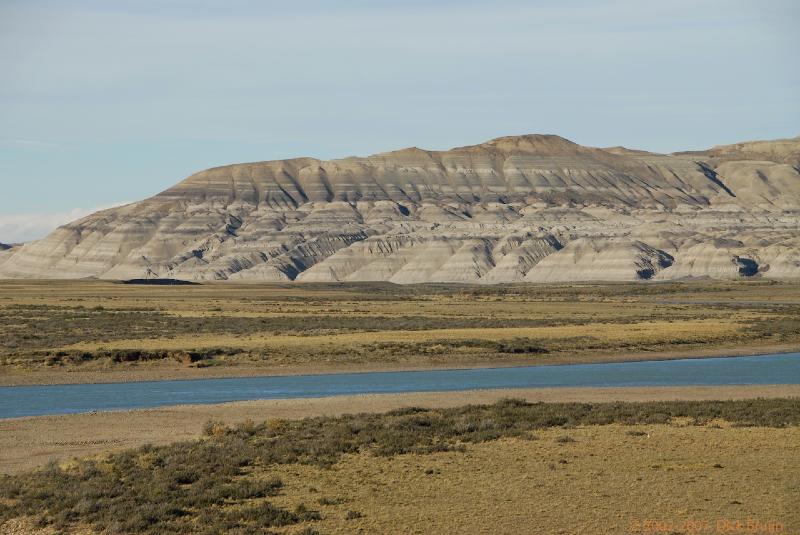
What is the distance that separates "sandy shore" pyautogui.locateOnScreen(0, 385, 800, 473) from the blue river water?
3155mm

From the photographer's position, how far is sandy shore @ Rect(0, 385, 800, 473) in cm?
2992

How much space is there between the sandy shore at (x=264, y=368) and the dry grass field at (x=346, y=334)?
95 millimetres

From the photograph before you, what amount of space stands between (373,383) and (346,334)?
70.4 ft

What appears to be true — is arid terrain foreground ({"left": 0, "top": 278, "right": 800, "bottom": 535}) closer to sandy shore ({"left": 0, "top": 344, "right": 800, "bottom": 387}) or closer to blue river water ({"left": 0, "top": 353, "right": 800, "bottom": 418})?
sandy shore ({"left": 0, "top": 344, "right": 800, "bottom": 387})

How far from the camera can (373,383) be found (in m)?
49.1

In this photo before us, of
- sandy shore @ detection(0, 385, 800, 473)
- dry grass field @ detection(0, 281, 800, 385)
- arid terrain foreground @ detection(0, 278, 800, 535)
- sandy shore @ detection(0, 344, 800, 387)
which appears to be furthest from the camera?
dry grass field @ detection(0, 281, 800, 385)

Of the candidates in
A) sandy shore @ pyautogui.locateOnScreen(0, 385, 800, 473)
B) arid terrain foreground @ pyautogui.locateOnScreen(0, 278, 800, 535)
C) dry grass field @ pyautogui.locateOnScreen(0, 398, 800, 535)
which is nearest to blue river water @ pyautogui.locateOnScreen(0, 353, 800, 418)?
arid terrain foreground @ pyautogui.locateOnScreen(0, 278, 800, 535)

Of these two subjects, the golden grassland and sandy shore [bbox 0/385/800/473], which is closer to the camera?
the golden grassland

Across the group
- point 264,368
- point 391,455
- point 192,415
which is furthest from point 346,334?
point 391,455

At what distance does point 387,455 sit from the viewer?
27359 millimetres

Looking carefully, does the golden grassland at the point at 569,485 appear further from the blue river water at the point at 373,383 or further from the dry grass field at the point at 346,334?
the dry grass field at the point at 346,334

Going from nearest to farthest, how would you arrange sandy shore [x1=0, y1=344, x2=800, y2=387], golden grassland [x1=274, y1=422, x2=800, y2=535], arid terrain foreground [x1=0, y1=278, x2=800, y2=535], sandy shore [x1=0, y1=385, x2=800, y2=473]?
golden grassland [x1=274, y1=422, x2=800, y2=535] → arid terrain foreground [x1=0, y1=278, x2=800, y2=535] → sandy shore [x1=0, y1=385, x2=800, y2=473] → sandy shore [x1=0, y1=344, x2=800, y2=387]

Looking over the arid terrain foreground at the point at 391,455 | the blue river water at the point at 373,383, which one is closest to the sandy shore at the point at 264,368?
the arid terrain foreground at the point at 391,455

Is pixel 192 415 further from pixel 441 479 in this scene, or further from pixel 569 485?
pixel 569 485
